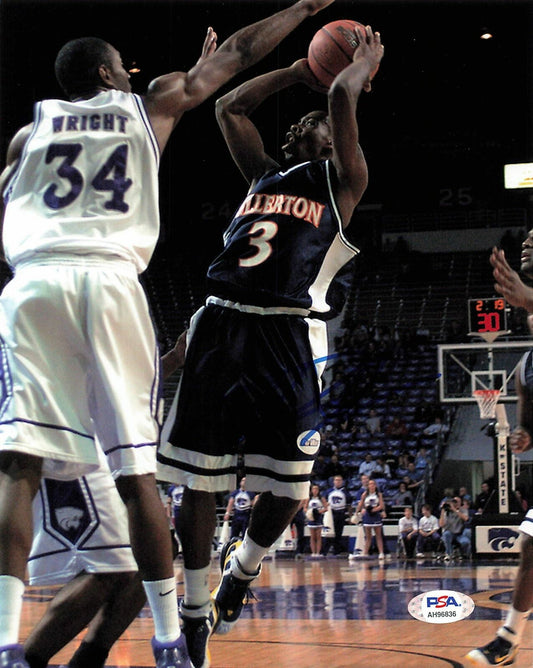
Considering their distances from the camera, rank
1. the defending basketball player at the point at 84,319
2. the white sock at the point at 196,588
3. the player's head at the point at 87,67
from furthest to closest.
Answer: the white sock at the point at 196,588, the player's head at the point at 87,67, the defending basketball player at the point at 84,319

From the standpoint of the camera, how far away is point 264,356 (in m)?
4.18

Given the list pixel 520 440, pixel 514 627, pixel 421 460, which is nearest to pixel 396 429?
pixel 421 460

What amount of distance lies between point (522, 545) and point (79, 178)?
293 cm

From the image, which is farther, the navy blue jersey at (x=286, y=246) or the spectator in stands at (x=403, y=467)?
the spectator in stands at (x=403, y=467)

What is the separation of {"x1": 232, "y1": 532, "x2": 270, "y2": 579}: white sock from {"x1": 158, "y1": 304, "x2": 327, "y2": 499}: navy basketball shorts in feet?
1.17

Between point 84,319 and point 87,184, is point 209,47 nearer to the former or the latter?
point 87,184

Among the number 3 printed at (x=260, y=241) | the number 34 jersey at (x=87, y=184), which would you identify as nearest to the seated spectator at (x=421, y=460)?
the number 3 printed at (x=260, y=241)

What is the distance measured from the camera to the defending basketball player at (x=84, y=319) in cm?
298

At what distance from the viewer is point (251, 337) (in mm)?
4219

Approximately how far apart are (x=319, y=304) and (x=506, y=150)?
64.2ft

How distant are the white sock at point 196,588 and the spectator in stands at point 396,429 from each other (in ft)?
50.6

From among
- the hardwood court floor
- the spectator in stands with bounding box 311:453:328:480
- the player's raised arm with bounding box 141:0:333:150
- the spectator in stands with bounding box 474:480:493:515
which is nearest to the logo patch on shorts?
the hardwood court floor

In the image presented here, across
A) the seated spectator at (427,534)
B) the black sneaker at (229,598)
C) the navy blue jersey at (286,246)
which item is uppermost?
the navy blue jersey at (286,246)

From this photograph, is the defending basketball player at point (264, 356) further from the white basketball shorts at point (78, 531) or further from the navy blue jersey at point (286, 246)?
A: the white basketball shorts at point (78, 531)
